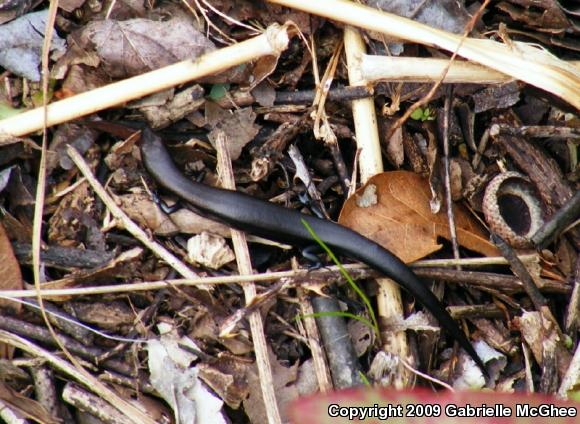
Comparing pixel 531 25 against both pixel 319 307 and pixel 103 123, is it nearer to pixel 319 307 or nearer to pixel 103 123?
pixel 319 307

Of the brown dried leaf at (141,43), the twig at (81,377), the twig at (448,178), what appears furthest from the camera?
the brown dried leaf at (141,43)

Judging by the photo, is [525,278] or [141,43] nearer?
[525,278]

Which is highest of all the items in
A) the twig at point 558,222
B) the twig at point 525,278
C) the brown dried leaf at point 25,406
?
the twig at point 558,222

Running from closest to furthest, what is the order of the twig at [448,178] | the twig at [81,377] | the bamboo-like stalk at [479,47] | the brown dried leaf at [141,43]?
the bamboo-like stalk at [479,47], the twig at [81,377], the twig at [448,178], the brown dried leaf at [141,43]

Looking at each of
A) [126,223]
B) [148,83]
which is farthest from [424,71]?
[126,223]

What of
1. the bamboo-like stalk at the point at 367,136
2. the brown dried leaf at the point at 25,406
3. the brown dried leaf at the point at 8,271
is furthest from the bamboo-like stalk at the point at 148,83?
the brown dried leaf at the point at 25,406

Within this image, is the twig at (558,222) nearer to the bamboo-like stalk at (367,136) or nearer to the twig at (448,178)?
the twig at (448,178)

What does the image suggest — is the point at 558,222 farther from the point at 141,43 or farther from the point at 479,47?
the point at 141,43
